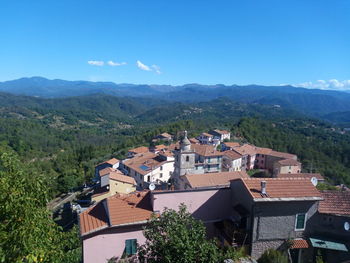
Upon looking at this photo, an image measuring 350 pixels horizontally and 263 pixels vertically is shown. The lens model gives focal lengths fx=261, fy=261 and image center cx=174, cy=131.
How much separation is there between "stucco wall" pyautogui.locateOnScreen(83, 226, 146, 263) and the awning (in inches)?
396

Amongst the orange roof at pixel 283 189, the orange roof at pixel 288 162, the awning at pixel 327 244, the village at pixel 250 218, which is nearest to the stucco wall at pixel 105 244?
the village at pixel 250 218

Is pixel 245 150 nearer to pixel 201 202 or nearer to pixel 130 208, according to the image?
pixel 201 202

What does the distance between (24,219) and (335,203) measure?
16.0 m

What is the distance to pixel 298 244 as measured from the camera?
14.5 meters

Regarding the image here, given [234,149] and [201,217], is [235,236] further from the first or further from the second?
[234,149]

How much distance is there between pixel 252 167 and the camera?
6738 cm

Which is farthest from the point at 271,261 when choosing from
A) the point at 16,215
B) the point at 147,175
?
the point at 147,175

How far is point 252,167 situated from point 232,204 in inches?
2099

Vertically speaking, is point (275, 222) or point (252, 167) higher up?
point (275, 222)

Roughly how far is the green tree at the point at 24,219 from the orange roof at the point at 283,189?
10.8 metres

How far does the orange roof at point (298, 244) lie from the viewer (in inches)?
564

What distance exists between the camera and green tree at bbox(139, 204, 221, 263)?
7156 millimetres

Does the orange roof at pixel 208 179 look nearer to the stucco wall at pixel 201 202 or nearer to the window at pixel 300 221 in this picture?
the stucco wall at pixel 201 202

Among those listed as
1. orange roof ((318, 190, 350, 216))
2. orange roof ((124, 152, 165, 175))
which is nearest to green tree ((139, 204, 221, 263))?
orange roof ((318, 190, 350, 216))
